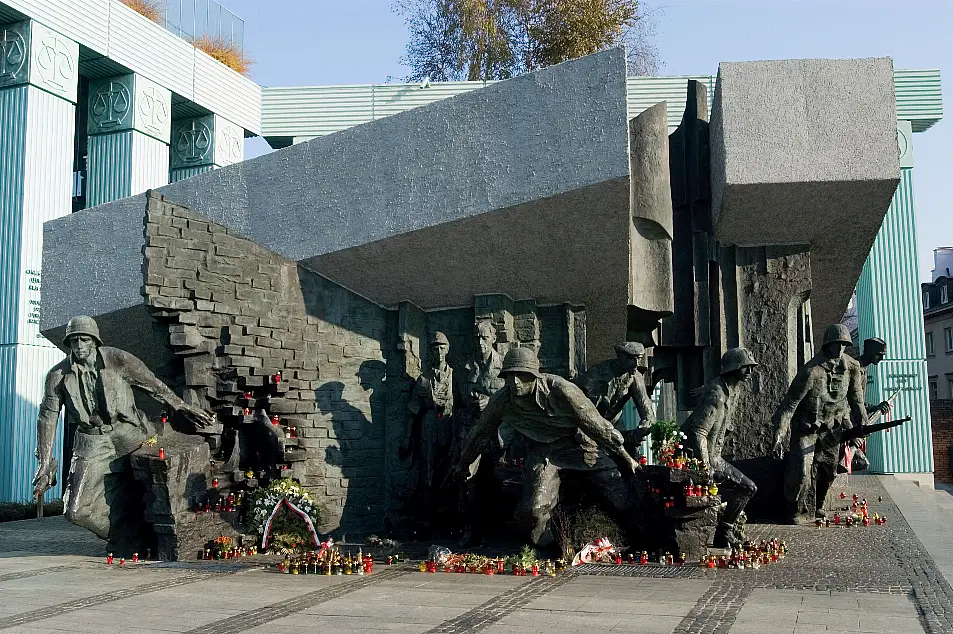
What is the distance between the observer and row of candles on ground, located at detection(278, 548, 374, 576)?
8.95 metres

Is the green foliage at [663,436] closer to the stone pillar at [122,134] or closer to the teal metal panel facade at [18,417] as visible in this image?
the teal metal panel facade at [18,417]

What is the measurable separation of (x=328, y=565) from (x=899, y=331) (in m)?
15.7

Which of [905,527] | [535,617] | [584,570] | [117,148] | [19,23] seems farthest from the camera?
[117,148]

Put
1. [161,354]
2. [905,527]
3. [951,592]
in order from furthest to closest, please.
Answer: [161,354] → [905,527] → [951,592]

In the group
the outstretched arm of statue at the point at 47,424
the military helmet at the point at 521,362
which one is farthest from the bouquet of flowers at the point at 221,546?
the military helmet at the point at 521,362

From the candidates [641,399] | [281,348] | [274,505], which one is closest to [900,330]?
[641,399]

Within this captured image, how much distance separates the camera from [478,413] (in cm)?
1158

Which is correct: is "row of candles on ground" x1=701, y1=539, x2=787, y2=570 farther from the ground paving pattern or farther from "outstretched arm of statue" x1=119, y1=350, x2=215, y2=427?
"outstretched arm of statue" x1=119, y1=350, x2=215, y2=427

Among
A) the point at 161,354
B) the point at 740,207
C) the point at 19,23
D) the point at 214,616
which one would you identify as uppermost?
the point at 19,23

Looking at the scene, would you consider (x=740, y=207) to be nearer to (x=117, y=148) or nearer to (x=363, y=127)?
(x=363, y=127)

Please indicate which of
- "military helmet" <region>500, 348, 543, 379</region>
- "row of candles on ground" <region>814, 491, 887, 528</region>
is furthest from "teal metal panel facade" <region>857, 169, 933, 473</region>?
"military helmet" <region>500, 348, 543, 379</region>

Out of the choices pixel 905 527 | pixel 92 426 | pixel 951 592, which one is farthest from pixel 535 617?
pixel 905 527

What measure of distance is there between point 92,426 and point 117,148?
1178cm

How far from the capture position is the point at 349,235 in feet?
37.8
